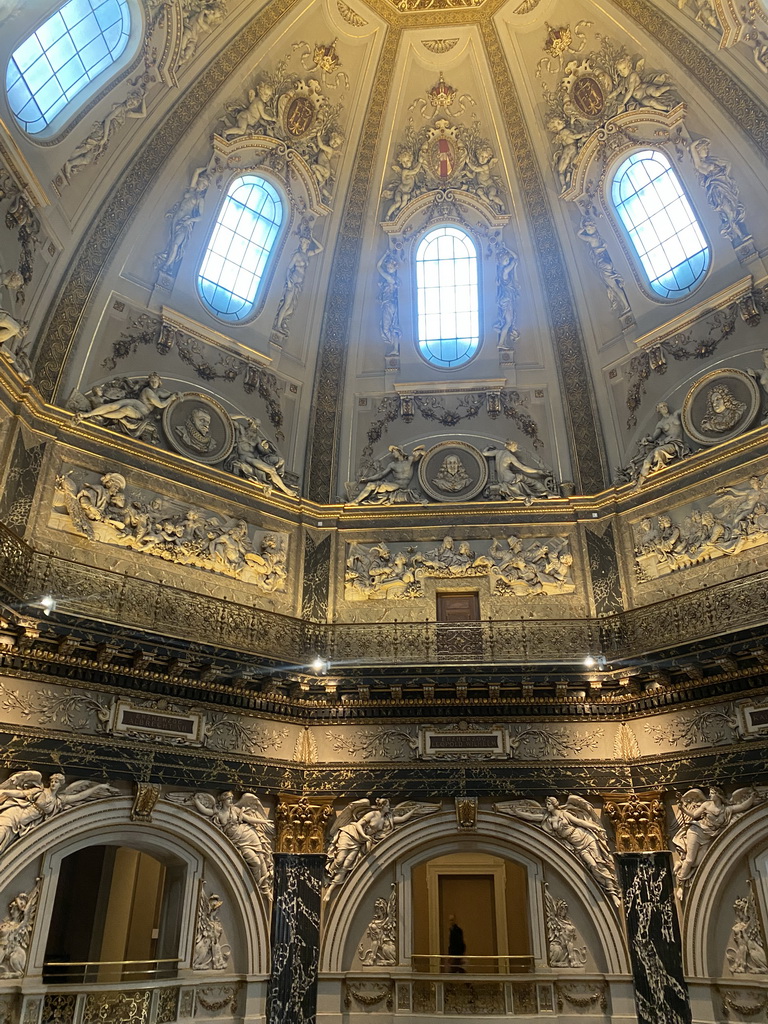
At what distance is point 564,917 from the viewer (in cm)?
1313

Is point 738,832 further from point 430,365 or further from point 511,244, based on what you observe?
point 511,244

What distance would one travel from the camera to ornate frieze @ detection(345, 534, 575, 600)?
A: 622 inches

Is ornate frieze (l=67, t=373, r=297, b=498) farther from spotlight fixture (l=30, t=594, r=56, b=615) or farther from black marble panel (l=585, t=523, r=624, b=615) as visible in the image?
black marble panel (l=585, t=523, r=624, b=615)

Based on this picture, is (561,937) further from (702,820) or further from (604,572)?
(604,572)

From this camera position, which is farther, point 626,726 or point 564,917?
point 626,726

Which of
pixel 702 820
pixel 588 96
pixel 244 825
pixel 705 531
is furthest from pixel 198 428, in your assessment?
pixel 702 820

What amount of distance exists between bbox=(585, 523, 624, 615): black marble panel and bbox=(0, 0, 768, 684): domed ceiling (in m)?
0.11

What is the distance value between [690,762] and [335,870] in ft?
20.7

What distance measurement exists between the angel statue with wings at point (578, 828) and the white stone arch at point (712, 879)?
1.22m

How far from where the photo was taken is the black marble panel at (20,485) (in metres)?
12.6

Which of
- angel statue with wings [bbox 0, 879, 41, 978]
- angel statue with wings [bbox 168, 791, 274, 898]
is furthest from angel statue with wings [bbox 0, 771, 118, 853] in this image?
angel statue with wings [bbox 168, 791, 274, 898]

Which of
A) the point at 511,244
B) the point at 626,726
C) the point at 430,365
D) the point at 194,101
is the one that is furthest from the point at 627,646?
the point at 194,101

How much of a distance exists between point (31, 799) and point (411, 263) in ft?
44.5

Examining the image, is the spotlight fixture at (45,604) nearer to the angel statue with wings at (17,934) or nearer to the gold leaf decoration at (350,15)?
the angel statue with wings at (17,934)
